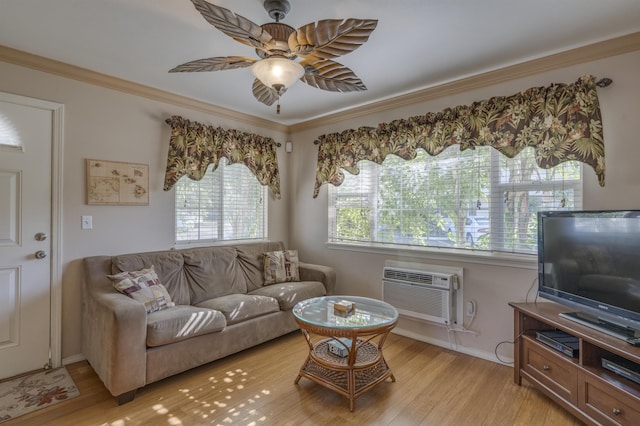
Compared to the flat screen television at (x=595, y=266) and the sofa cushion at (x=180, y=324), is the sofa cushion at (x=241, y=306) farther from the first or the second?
the flat screen television at (x=595, y=266)

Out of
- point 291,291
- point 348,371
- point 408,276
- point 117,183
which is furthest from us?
point 291,291

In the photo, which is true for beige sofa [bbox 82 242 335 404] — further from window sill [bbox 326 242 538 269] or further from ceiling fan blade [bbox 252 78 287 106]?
ceiling fan blade [bbox 252 78 287 106]

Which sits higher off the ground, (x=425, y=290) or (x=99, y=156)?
(x=99, y=156)

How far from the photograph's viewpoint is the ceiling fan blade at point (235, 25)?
4.66 feet

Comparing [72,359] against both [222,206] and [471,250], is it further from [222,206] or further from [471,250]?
[471,250]

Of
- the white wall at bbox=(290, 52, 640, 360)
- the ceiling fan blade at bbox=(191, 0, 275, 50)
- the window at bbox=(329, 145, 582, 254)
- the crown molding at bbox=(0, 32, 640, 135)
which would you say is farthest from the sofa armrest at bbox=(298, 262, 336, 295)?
the ceiling fan blade at bbox=(191, 0, 275, 50)

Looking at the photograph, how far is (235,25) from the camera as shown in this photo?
1540 millimetres

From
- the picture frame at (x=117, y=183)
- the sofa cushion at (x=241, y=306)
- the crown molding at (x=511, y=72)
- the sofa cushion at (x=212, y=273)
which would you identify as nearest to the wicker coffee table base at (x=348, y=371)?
the sofa cushion at (x=241, y=306)

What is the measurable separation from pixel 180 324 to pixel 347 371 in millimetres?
1260

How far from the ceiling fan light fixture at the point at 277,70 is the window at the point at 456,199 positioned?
1.89 m

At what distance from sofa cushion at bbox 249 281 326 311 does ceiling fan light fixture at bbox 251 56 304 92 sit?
2097 mm

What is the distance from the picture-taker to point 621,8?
1.94 m

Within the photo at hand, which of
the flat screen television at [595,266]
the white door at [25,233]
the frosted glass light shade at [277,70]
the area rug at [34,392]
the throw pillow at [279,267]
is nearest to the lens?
the frosted glass light shade at [277,70]

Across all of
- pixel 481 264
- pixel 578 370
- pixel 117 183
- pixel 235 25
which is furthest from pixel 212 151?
pixel 578 370
